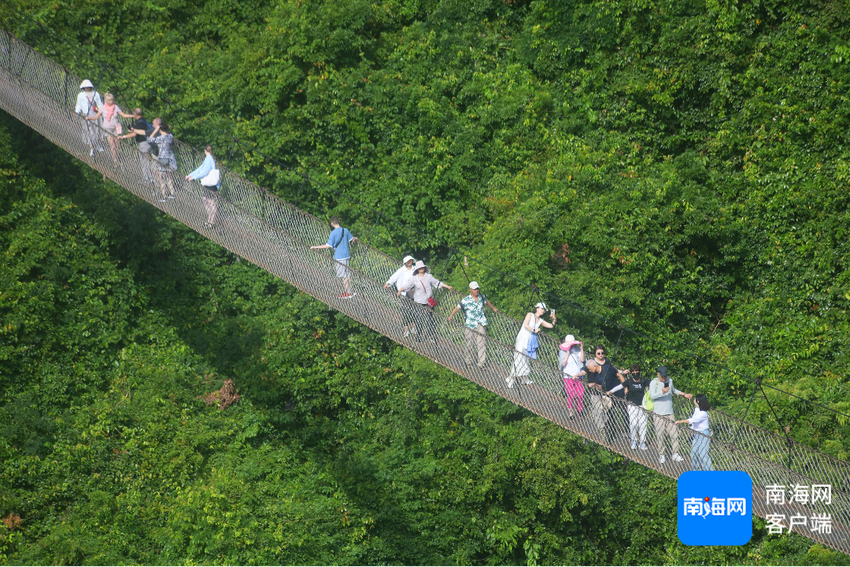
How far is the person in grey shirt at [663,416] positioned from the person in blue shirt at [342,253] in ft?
13.0

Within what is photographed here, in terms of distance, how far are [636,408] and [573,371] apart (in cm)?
84

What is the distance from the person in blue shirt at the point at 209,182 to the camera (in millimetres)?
13203

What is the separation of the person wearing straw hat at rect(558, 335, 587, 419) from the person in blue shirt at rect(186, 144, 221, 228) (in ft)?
16.7

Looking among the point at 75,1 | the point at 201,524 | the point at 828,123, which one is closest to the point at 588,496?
the point at 201,524

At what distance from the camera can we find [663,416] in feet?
37.5

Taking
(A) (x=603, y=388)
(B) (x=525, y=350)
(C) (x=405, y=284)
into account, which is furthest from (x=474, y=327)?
(A) (x=603, y=388)

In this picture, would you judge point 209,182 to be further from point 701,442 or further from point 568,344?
point 701,442

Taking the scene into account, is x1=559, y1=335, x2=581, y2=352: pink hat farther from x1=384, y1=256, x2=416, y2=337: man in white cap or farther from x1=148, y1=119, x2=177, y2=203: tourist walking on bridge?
x1=148, y1=119, x2=177, y2=203: tourist walking on bridge

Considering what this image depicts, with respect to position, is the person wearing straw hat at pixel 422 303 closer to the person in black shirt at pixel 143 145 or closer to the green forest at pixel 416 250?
the green forest at pixel 416 250

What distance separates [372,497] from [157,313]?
5.05 meters

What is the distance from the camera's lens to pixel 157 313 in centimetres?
1662

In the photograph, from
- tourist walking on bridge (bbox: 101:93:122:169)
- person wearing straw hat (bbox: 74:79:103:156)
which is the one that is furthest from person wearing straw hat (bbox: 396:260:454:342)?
person wearing straw hat (bbox: 74:79:103:156)

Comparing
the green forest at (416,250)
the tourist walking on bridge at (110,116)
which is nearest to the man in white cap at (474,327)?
the green forest at (416,250)

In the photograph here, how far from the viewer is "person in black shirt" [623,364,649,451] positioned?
1134 cm
